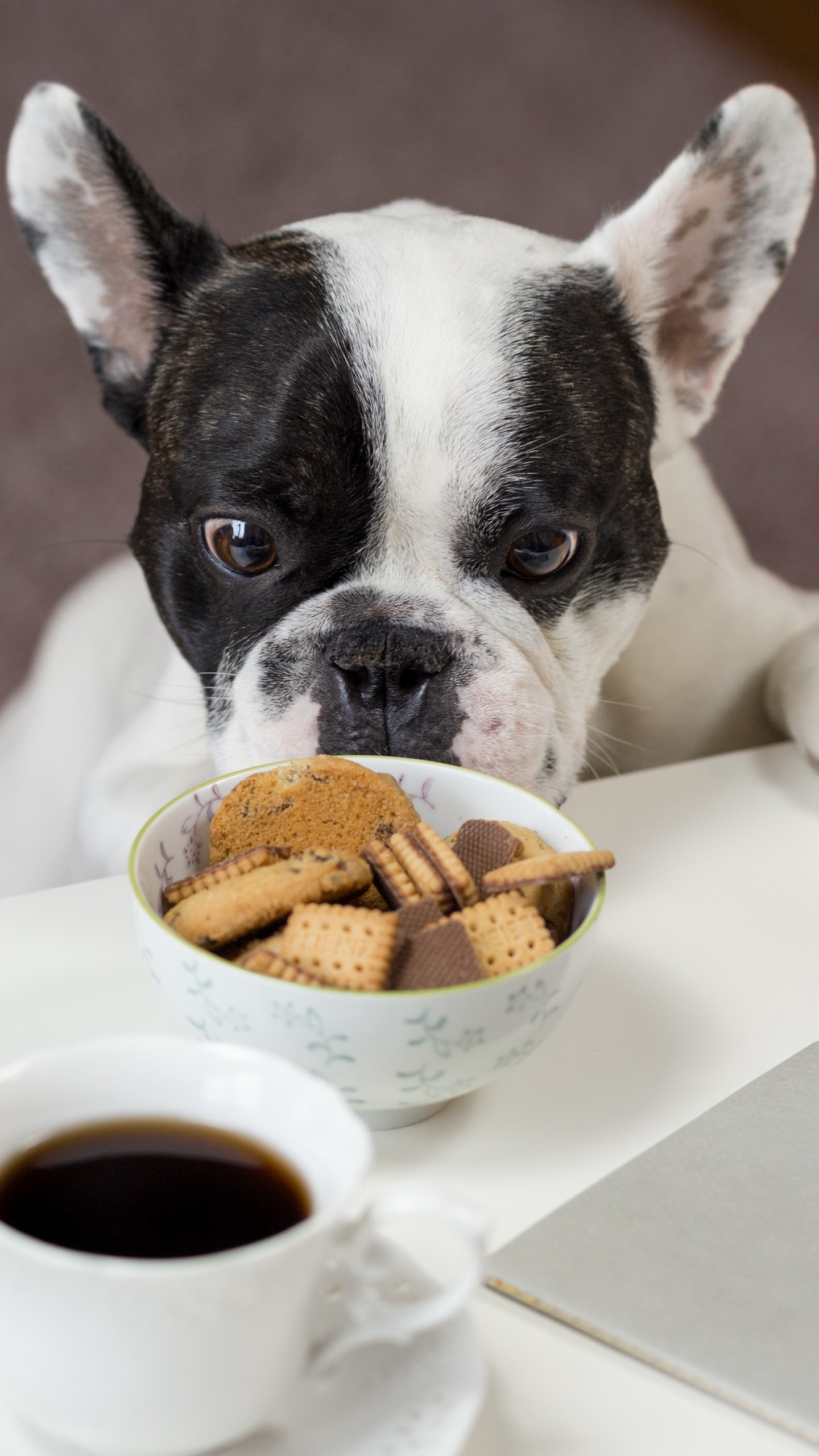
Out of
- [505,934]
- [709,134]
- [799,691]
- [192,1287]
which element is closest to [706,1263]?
[505,934]

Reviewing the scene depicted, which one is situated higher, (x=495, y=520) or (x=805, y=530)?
(x=495, y=520)

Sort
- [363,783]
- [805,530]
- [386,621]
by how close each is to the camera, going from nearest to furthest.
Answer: [363,783] → [386,621] → [805,530]

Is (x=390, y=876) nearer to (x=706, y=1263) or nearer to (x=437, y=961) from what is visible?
(x=437, y=961)

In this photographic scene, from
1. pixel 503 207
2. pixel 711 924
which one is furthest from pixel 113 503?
pixel 711 924

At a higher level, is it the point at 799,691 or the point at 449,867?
the point at 449,867

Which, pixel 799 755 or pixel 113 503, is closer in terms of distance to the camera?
pixel 799 755

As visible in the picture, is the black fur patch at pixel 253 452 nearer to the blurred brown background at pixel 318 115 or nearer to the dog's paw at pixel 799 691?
the dog's paw at pixel 799 691

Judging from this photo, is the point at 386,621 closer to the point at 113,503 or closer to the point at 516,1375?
the point at 516,1375
